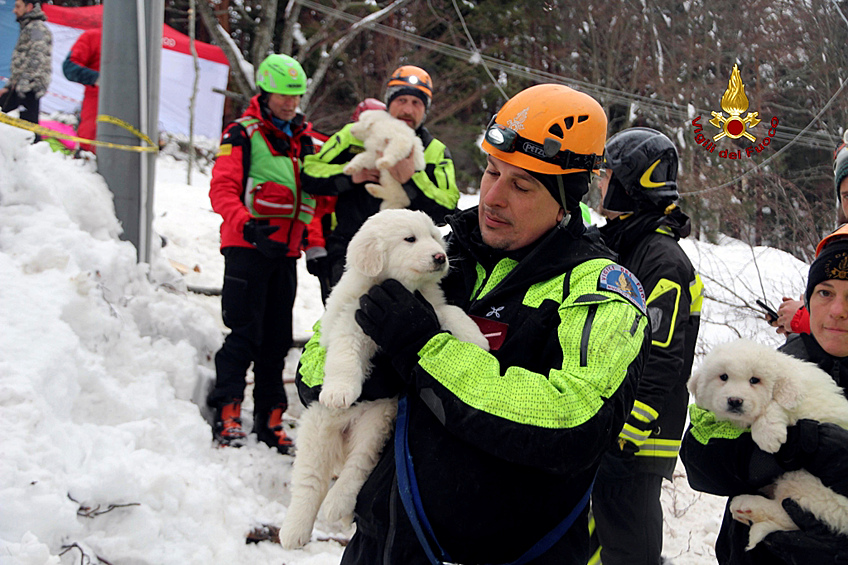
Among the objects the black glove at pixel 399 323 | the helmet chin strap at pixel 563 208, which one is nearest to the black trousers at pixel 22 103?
the black glove at pixel 399 323

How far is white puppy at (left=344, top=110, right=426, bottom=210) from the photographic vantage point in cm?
503

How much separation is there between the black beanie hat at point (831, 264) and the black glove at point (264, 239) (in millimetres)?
3500

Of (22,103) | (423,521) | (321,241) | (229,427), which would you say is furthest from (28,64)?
(423,521)

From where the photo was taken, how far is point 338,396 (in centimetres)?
213

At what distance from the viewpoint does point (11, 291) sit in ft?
11.8

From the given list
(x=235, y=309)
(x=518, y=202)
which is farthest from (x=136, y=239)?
(x=518, y=202)

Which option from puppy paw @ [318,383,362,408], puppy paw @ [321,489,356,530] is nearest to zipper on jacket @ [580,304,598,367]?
puppy paw @ [318,383,362,408]

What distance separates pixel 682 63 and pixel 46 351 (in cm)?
454

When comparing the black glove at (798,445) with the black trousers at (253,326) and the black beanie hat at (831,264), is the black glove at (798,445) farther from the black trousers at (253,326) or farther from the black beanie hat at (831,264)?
the black trousers at (253,326)

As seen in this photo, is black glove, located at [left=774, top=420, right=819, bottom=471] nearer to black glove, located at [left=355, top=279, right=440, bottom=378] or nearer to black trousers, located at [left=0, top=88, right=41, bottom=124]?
black glove, located at [left=355, top=279, right=440, bottom=378]

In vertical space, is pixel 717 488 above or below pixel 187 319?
above

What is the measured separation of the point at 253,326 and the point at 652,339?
10.4ft

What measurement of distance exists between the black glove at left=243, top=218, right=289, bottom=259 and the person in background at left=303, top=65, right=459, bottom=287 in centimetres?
52

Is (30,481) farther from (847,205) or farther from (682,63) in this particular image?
(682,63)
